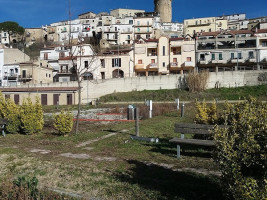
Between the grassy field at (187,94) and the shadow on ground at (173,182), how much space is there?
35.0 metres

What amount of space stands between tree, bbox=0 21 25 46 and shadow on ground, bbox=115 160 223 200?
10996 cm

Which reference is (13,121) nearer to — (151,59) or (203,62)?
(151,59)

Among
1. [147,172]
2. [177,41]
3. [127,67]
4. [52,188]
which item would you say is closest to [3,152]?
[52,188]

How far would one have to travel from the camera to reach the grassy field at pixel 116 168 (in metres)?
5.83

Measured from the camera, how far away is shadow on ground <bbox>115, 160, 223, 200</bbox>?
5.54 meters

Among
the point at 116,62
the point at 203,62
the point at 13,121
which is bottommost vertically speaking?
the point at 13,121

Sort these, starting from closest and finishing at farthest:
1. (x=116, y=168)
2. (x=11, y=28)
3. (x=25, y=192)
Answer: (x=25, y=192)
(x=116, y=168)
(x=11, y=28)

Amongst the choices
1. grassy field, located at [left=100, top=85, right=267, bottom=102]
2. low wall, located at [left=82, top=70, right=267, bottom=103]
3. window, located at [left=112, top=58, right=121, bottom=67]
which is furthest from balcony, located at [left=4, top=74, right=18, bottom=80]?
grassy field, located at [left=100, top=85, right=267, bottom=102]

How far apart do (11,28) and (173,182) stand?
11196 centimetres

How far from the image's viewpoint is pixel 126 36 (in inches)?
3489

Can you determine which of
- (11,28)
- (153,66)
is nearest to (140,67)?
(153,66)

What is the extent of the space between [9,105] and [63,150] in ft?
21.4

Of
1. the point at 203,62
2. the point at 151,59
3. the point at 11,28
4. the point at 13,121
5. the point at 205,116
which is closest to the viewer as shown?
the point at 205,116

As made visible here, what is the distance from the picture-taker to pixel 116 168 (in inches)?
289
